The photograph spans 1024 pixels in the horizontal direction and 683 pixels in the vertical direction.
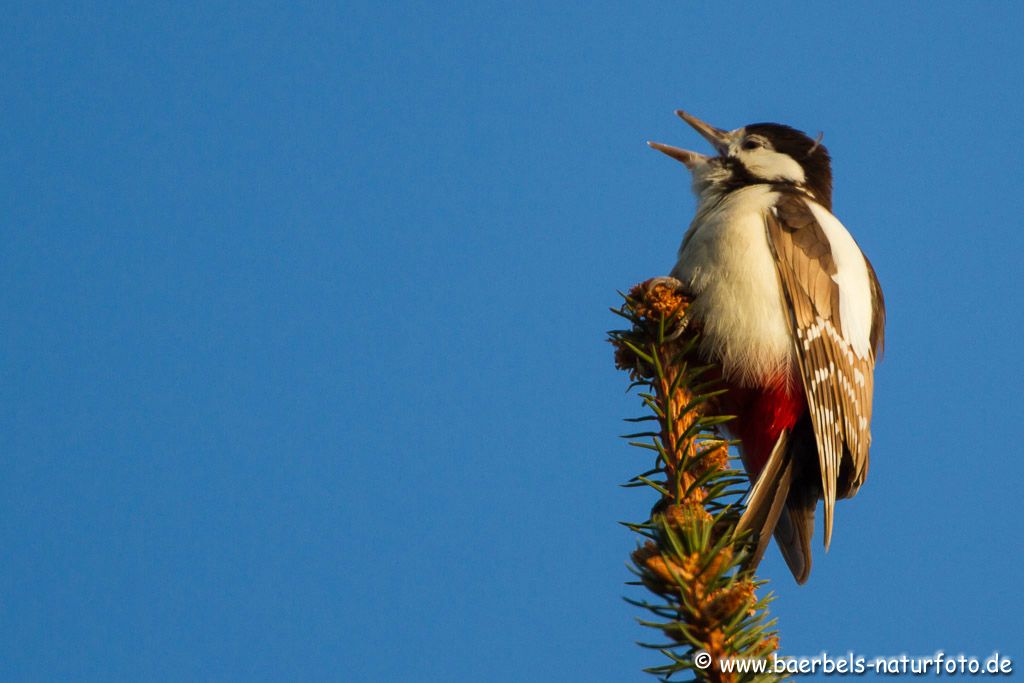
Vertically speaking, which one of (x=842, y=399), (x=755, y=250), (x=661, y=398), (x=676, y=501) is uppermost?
(x=755, y=250)

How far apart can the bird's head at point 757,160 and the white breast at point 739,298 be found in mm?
823

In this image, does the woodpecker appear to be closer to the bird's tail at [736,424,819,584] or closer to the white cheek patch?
the bird's tail at [736,424,819,584]

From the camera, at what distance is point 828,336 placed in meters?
4.25

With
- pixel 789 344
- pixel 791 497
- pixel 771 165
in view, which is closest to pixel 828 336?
pixel 789 344

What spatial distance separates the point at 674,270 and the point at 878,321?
113 centimetres

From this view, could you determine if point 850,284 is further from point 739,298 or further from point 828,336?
point 739,298

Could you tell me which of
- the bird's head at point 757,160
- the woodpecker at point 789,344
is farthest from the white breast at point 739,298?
the bird's head at point 757,160

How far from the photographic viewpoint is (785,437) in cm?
404

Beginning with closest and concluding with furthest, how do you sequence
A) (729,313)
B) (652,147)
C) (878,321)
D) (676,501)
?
(676,501) < (729,313) < (878,321) < (652,147)

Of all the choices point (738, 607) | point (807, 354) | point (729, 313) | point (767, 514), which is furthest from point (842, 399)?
point (738, 607)

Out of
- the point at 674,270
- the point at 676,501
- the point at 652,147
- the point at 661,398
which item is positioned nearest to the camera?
the point at 676,501

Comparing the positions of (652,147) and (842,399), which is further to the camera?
(652,147)

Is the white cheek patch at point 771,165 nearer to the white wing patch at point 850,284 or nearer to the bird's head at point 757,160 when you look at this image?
the bird's head at point 757,160

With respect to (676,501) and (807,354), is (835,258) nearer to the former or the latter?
(807,354)
